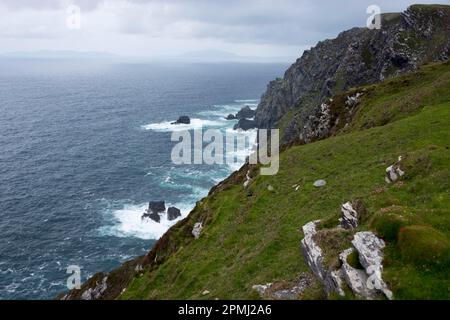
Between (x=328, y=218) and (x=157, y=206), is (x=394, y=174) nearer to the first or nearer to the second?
(x=328, y=218)

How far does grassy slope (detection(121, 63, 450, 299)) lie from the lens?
75.3ft

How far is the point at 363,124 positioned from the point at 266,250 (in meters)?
39.2

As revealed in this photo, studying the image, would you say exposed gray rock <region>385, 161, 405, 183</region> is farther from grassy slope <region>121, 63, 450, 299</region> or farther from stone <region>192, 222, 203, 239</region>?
stone <region>192, 222, 203, 239</region>

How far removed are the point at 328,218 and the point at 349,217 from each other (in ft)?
6.54

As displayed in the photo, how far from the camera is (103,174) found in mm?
127688

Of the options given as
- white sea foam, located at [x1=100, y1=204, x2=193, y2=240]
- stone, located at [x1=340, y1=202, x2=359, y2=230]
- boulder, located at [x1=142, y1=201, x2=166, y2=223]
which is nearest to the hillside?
stone, located at [x1=340, y1=202, x2=359, y2=230]

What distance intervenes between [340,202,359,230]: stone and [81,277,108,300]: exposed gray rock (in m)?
38.6

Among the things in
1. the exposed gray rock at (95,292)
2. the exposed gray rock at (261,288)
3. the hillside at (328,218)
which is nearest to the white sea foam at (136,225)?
the hillside at (328,218)

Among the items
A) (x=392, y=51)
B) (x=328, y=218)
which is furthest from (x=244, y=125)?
(x=328, y=218)

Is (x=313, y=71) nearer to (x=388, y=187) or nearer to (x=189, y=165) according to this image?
(x=189, y=165)

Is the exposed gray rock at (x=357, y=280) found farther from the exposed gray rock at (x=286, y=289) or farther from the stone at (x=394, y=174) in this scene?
the stone at (x=394, y=174)

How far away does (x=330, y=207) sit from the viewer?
38125 millimetres

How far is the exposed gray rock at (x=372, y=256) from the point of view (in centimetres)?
1972

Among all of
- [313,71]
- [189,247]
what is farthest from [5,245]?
[313,71]
